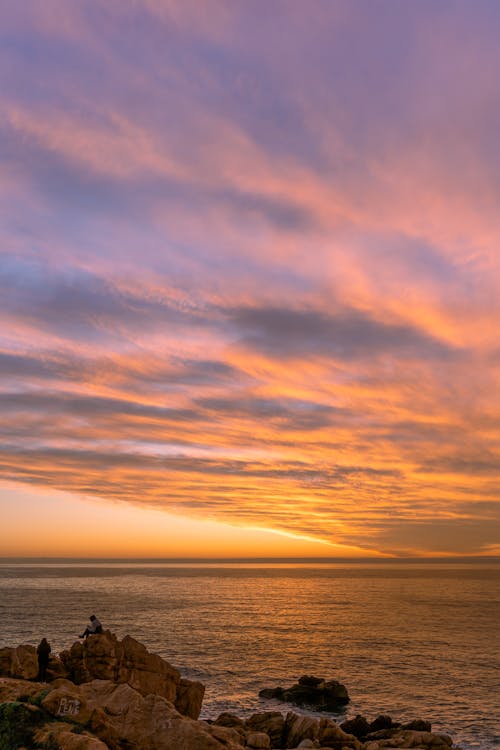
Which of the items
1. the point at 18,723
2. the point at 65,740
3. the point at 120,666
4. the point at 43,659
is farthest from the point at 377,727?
the point at 18,723

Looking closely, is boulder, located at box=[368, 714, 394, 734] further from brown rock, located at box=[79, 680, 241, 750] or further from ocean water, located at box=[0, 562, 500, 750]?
brown rock, located at box=[79, 680, 241, 750]

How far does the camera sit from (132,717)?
932 inches

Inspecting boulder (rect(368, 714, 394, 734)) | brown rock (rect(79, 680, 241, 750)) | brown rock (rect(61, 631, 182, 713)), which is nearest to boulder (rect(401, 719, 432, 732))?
boulder (rect(368, 714, 394, 734))

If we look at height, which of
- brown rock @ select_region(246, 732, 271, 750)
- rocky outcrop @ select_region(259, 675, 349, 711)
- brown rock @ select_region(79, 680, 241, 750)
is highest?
brown rock @ select_region(79, 680, 241, 750)

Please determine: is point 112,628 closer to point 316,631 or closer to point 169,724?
point 316,631

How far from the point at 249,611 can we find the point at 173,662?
5918cm

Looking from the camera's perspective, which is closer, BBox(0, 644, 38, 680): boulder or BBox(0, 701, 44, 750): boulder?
BBox(0, 701, 44, 750): boulder

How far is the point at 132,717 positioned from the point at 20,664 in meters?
11.5

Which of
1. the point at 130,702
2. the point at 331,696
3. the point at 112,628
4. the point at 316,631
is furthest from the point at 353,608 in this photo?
the point at 130,702

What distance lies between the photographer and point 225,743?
22969 mm

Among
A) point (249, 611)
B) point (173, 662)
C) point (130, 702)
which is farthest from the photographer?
point (249, 611)

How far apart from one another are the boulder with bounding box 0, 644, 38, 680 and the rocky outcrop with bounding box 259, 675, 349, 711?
19705mm

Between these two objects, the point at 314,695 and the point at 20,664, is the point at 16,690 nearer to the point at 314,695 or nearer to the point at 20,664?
the point at 20,664

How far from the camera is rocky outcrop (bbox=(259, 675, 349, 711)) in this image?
4319 cm
